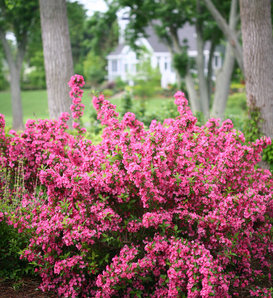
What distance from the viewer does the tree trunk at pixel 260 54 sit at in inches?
290

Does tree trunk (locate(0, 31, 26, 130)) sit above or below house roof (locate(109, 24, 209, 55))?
below

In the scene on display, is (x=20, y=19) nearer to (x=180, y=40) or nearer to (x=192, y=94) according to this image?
(x=192, y=94)

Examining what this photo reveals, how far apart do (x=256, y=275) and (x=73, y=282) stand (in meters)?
1.75

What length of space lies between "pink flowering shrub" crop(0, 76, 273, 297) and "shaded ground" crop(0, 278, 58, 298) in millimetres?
134

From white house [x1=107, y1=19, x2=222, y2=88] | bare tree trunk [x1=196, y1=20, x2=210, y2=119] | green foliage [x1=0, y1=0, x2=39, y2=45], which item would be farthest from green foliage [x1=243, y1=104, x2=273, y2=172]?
white house [x1=107, y1=19, x2=222, y2=88]

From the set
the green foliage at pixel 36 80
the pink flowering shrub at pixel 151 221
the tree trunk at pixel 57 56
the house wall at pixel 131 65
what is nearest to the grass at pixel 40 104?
the green foliage at pixel 36 80

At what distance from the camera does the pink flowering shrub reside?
3283mm

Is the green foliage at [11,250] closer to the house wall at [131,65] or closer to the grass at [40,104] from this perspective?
the grass at [40,104]

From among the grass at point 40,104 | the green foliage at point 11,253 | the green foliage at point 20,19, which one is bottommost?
the grass at point 40,104

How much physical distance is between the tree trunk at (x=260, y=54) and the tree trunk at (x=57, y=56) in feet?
11.1

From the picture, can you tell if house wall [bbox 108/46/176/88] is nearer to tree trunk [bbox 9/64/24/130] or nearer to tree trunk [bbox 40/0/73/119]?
tree trunk [bbox 9/64/24/130]

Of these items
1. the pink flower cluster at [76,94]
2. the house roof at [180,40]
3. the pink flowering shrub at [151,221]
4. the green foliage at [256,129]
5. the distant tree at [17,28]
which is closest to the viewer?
the pink flowering shrub at [151,221]

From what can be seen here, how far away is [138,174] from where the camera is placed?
3.31 m

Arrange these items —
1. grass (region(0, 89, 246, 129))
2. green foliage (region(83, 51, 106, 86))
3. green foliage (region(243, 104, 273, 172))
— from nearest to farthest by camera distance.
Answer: green foliage (region(243, 104, 273, 172))
grass (region(0, 89, 246, 129))
green foliage (region(83, 51, 106, 86))
